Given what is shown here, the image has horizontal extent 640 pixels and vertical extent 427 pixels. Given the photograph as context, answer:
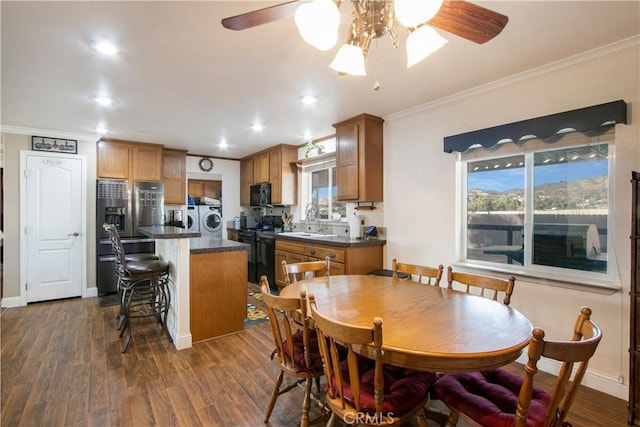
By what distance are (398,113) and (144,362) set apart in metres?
3.52

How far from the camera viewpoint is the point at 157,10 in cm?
171

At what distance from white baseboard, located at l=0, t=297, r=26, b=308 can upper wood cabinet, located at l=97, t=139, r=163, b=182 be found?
192 cm

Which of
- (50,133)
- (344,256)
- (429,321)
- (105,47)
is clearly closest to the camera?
(429,321)

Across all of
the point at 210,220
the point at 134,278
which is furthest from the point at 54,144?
the point at 134,278

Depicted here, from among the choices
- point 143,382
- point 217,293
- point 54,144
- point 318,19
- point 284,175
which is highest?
point 54,144

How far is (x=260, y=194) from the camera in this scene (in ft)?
18.8

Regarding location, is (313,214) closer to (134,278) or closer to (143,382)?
(134,278)

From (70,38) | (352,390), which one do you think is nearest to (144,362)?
(352,390)

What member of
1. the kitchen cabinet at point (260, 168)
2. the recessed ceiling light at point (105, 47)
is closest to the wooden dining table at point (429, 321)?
the recessed ceiling light at point (105, 47)

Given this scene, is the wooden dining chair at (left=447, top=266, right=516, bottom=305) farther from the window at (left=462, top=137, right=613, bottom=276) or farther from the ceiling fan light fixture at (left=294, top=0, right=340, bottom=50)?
the ceiling fan light fixture at (left=294, top=0, right=340, bottom=50)

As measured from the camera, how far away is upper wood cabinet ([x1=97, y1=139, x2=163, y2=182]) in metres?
4.60

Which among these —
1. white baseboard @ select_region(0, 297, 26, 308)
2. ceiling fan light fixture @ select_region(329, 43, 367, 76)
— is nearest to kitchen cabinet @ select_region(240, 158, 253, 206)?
white baseboard @ select_region(0, 297, 26, 308)

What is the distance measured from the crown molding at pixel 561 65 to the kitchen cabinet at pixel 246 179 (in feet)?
13.1

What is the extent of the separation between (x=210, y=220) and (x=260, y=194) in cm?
120
